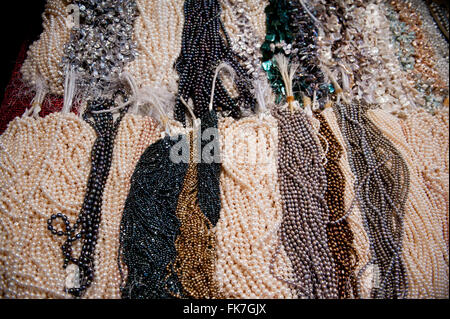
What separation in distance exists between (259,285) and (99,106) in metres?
0.69

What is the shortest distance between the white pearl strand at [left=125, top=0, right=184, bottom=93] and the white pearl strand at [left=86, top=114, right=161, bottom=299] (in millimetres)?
Result: 140

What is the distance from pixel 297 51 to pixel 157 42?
1.56ft

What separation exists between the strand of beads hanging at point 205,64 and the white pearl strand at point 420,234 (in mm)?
470

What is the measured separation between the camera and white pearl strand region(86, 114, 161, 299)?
0.71 meters

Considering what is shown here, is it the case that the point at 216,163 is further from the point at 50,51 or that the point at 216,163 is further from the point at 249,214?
the point at 50,51

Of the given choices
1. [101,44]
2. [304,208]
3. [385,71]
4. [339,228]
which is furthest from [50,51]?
[385,71]

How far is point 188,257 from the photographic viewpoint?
0.77 meters

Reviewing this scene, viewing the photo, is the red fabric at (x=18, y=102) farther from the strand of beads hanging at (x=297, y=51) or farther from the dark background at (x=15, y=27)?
the strand of beads hanging at (x=297, y=51)

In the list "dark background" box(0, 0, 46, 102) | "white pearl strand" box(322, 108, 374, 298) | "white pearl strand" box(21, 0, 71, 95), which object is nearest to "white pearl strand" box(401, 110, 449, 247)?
"white pearl strand" box(322, 108, 374, 298)

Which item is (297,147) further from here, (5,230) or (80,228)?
(5,230)

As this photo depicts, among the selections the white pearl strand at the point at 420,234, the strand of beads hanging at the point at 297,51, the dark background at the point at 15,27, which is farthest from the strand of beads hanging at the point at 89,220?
the white pearl strand at the point at 420,234

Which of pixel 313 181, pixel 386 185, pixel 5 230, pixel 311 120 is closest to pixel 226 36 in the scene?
pixel 311 120

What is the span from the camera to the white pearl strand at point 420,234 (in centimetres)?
85

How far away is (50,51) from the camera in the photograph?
95cm
